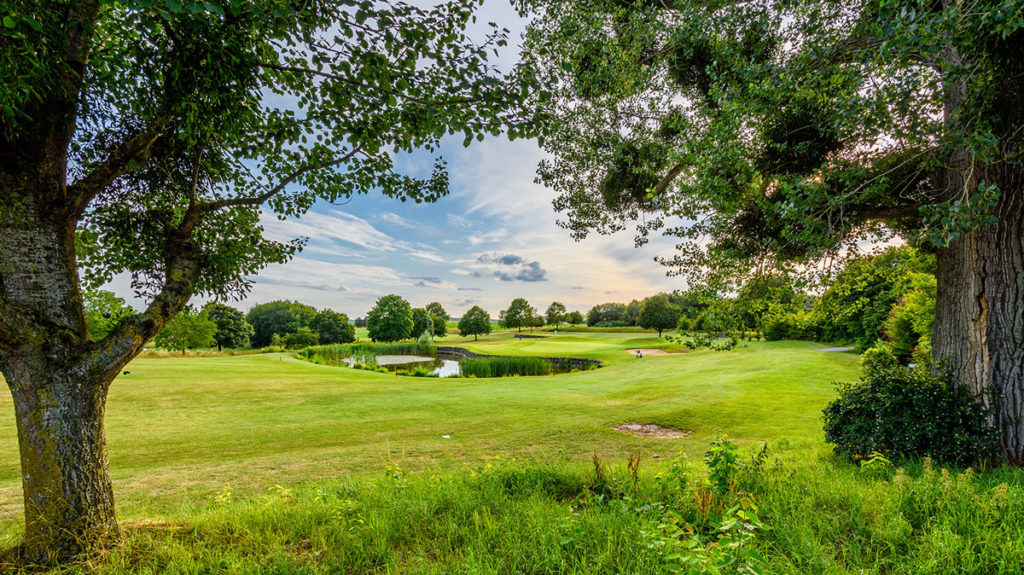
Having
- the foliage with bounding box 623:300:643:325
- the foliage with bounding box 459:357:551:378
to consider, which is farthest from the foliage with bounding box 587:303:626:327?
the foliage with bounding box 459:357:551:378

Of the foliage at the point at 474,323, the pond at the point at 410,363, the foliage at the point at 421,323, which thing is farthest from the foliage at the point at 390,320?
the pond at the point at 410,363

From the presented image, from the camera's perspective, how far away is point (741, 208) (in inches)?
229

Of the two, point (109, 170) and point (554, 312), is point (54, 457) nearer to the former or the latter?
point (109, 170)

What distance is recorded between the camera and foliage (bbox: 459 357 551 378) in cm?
2467

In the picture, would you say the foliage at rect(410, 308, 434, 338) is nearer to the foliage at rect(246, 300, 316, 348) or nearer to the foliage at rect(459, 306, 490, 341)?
the foliage at rect(459, 306, 490, 341)

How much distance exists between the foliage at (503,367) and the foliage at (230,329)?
113 ft

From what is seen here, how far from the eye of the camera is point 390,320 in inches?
1924

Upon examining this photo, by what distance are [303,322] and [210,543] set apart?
6703cm

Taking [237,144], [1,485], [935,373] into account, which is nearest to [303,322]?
[1,485]

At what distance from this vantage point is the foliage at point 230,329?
42281 millimetres

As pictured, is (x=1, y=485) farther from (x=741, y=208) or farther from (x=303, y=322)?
(x=303, y=322)

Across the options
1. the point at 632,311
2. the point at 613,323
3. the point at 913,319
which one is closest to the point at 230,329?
the point at 913,319

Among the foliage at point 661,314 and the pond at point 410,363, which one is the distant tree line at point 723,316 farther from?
the pond at point 410,363

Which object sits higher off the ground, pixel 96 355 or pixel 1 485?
pixel 96 355
